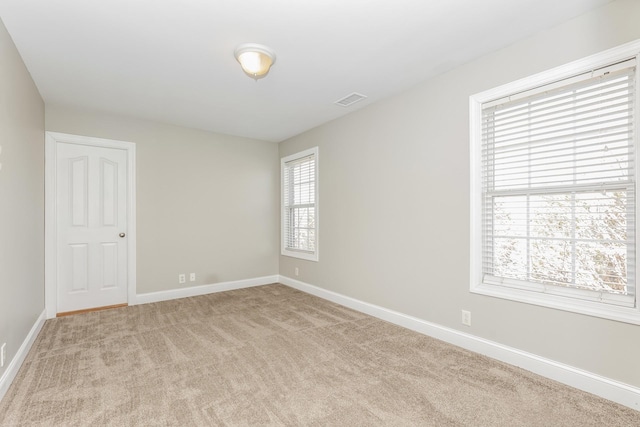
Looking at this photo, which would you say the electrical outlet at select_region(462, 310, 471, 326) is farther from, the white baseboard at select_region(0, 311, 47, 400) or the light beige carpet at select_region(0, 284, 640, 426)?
the white baseboard at select_region(0, 311, 47, 400)

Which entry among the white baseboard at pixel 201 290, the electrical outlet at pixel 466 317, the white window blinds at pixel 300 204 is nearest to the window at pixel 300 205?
the white window blinds at pixel 300 204

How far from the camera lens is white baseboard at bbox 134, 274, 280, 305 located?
427cm

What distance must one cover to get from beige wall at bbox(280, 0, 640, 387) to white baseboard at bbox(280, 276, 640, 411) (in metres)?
0.05

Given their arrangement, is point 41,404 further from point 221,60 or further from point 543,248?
point 543,248

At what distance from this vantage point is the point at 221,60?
2686mm

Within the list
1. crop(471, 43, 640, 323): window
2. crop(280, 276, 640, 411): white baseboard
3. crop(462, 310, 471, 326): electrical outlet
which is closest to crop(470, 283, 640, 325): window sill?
crop(471, 43, 640, 323): window

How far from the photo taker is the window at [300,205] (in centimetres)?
472

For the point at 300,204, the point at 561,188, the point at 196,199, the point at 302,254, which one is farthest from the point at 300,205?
the point at 561,188

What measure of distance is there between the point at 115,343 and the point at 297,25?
3.18m

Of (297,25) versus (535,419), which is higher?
(297,25)

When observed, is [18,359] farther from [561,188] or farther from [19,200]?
[561,188]

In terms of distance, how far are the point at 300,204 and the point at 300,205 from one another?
18 mm

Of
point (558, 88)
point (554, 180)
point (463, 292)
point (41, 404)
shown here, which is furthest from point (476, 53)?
point (41, 404)

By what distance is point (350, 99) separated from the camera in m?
3.58
